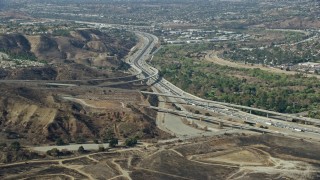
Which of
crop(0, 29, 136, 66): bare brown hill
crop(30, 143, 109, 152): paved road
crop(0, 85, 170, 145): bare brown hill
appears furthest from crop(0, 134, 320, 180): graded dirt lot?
crop(0, 29, 136, 66): bare brown hill

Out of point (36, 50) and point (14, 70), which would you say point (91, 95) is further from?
point (36, 50)

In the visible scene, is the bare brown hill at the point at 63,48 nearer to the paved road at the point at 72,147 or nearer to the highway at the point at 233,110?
the highway at the point at 233,110

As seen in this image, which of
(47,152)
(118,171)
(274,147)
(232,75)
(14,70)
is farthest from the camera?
(232,75)

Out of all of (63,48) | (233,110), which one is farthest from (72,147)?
(63,48)

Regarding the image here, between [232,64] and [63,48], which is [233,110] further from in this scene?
[63,48]

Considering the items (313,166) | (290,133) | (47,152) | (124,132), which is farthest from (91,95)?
(313,166)

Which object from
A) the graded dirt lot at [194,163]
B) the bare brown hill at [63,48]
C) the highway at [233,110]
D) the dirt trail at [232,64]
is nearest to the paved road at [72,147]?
the graded dirt lot at [194,163]

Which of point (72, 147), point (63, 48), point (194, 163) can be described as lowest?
point (72, 147)

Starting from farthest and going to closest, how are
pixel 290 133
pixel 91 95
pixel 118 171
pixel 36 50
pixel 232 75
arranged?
pixel 36 50, pixel 232 75, pixel 91 95, pixel 290 133, pixel 118 171
